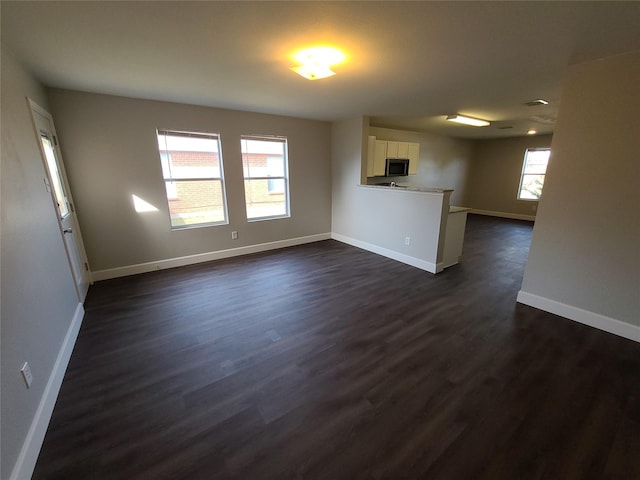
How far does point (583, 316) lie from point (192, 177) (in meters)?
5.15

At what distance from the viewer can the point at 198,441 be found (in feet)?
5.02

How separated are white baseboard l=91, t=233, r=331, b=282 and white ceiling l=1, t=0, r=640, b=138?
232 cm

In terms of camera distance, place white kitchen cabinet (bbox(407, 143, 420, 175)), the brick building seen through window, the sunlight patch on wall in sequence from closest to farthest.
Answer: the sunlight patch on wall
the brick building seen through window
white kitchen cabinet (bbox(407, 143, 420, 175))

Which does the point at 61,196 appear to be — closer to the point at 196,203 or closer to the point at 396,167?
the point at 196,203

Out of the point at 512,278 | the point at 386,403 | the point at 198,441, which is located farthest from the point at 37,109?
the point at 512,278

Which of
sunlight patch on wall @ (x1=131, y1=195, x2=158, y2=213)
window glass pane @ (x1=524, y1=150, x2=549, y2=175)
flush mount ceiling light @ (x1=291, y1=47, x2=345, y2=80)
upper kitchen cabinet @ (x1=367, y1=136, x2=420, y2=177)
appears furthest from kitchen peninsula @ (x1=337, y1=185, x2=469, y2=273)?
window glass pane @ (x1=524, y1=150, x2=549, y2=175)

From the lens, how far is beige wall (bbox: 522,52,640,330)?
2236 millimetres

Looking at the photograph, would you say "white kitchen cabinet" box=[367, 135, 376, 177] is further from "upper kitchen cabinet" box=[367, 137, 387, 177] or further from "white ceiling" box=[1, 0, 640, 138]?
"white ceiling" box=[1, 0, 640, 138]

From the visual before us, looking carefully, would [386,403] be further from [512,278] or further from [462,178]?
[462,178]

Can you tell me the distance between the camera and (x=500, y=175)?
318 inches

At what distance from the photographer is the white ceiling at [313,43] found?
61.5 inches

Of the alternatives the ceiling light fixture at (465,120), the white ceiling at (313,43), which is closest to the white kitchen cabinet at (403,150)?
the ceiling light fixture at (465,120)

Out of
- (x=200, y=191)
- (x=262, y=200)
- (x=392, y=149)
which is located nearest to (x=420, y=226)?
(x=392, y=149)

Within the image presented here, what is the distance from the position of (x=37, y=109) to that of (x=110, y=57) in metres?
1.03
